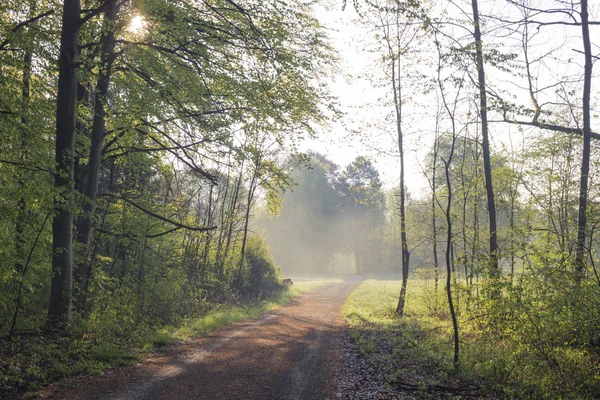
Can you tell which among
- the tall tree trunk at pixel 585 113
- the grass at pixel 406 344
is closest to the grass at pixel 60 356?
the grass at pixel 406 344

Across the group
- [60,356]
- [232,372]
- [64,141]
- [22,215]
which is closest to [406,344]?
[232,372]

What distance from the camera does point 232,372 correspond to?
783 centimetres

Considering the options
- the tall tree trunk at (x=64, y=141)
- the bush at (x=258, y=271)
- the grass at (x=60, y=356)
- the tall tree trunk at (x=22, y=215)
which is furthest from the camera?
the bush at (x=258, y=271)

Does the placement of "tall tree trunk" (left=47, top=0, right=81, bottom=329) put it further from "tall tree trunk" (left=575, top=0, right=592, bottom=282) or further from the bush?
the bush

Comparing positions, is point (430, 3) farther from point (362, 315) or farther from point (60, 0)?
point (362, 315)

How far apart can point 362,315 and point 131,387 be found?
12.2m

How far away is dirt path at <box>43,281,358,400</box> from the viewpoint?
21.4ft

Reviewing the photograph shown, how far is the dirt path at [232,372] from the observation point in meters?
6.53

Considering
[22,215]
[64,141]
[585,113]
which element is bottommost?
[22,215]

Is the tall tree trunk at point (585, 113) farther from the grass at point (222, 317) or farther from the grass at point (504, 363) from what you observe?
the grass at point (222, 317)

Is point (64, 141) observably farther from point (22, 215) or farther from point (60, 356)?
point (60, 356)

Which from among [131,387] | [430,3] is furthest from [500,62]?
[131,387]

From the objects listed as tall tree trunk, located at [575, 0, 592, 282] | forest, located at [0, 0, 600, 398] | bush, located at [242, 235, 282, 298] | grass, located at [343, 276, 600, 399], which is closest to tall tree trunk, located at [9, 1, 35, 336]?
forest, located at [0, 0, 600, 398]

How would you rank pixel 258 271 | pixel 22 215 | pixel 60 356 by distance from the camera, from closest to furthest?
1. pixel 60 356
2. pixel 22 215
3. pixel 258 271
